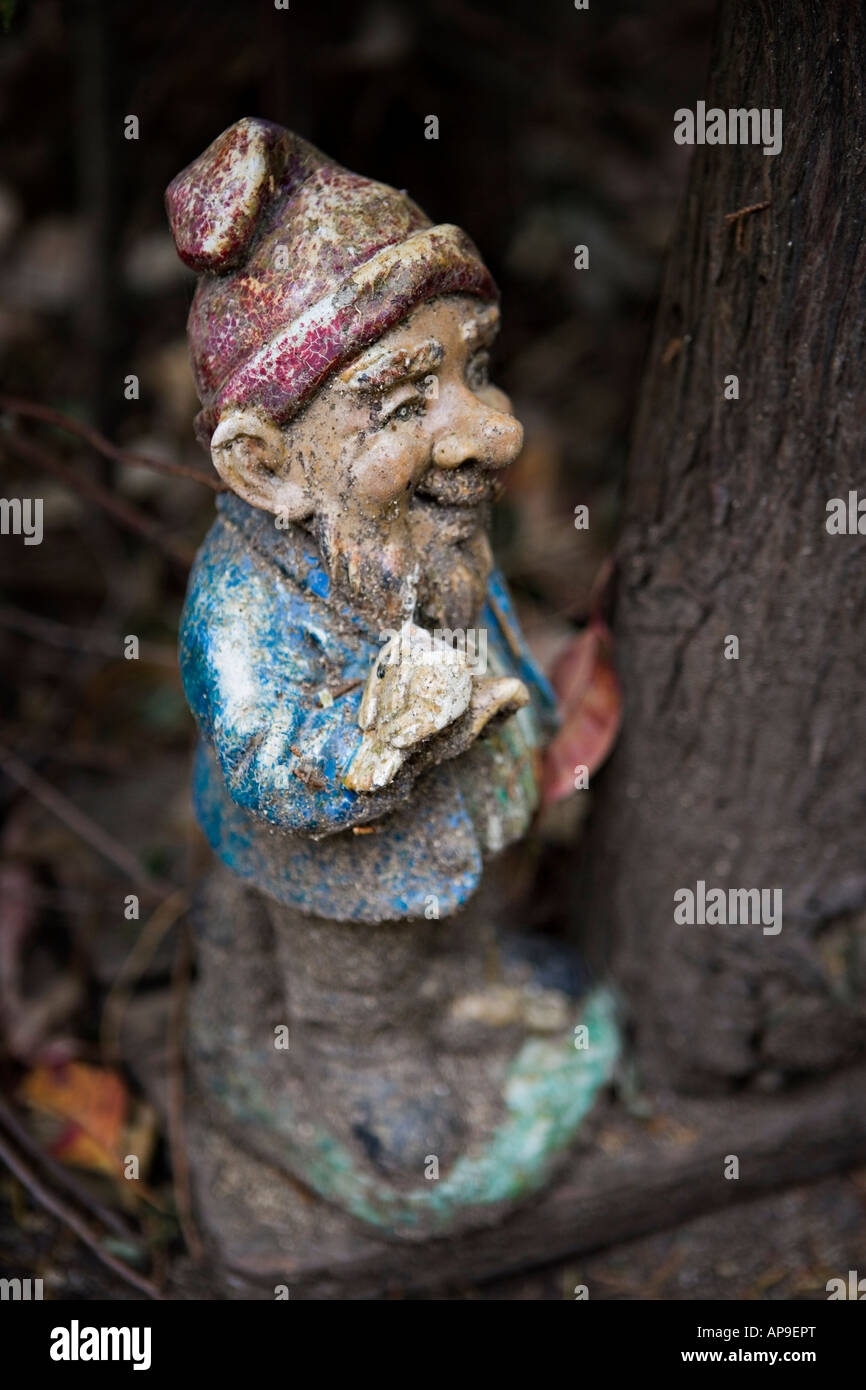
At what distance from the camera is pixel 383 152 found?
312cm

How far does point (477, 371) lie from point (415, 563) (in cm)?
23

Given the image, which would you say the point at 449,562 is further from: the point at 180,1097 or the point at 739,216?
the point at 180,1097

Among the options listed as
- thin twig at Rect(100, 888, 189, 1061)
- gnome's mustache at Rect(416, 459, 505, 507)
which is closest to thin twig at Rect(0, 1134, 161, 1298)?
thin twig at Rect(100, 888, 189, 1061)

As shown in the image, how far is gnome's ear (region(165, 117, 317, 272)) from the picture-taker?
1.28 m

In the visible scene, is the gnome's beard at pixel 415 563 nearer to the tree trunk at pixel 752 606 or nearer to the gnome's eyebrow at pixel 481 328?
the gnome's eyebrow at pixel 481 328

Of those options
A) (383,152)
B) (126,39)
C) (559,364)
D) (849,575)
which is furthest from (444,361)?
(559,364)

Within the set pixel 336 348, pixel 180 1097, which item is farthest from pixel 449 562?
pixel 180 1097

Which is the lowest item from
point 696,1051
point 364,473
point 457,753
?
point 696,1051

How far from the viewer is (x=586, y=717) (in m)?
1.79

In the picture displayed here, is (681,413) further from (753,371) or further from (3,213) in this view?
(3,213)

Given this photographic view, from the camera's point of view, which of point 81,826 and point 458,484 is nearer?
point 458,484

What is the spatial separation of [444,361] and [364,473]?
0.52 ft

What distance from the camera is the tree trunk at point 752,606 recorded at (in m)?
1.39

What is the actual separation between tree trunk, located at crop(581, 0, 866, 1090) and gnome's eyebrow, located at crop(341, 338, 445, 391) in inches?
16.5
